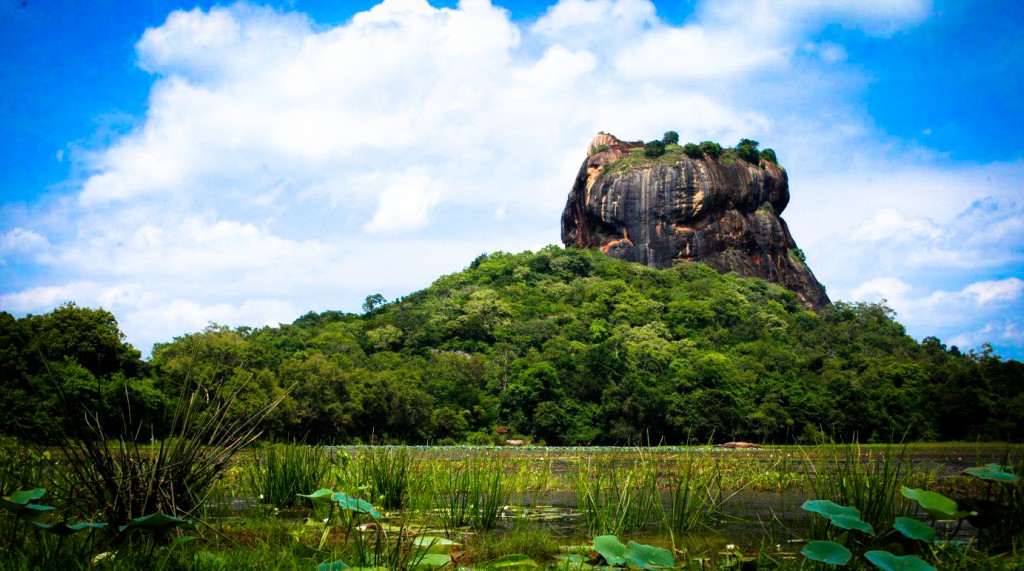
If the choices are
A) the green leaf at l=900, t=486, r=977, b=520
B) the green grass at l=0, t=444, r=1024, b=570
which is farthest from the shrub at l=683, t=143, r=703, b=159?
the green leaf at l=900, t=486, r=977, b=520

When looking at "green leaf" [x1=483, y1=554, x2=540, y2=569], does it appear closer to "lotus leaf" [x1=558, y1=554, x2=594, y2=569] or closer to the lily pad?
"lotus leaf" [x1=558, y1=554, x2=594, y2=569]

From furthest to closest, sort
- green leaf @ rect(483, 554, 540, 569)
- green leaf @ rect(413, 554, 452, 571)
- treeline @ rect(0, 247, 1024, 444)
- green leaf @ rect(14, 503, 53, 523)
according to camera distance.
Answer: treeline @ rect(0, 247, 1024, 444) → green leaf @ rect(483, 554, 540, 569) → green leaf @ rect(413, 554, 452, 571) → green leaf @ rect(14, 503, 53, 523)

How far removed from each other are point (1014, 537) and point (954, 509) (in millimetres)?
1227

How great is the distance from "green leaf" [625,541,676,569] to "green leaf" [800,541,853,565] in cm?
65

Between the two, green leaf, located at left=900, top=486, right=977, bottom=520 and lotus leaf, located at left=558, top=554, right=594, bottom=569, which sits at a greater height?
green leaf, located at left=900, top=486, right=977, bottom=520

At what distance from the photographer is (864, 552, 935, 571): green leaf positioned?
2900 millimetres

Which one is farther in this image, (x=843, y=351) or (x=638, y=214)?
(x=638, y=214)

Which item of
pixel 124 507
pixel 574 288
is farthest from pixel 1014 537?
pixel 574 288

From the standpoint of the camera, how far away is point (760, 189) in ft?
344

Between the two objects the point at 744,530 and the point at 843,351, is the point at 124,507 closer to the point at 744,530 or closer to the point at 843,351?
the point at 744,530

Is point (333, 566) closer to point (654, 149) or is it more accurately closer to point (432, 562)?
point (432, 562)

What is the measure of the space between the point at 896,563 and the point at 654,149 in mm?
104450

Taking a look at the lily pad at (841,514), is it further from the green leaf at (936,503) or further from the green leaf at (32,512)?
the green leaf at (32,512)

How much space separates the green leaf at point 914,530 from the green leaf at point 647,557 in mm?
1193
